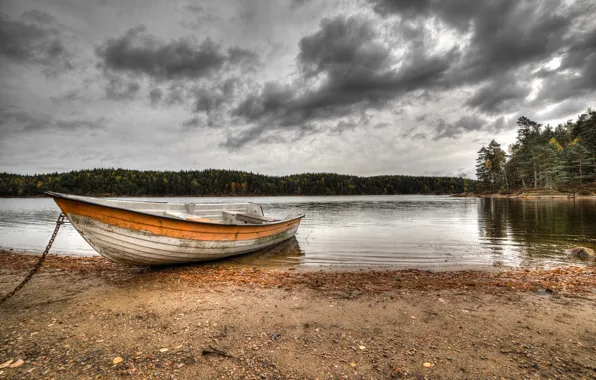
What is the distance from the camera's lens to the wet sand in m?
3.39

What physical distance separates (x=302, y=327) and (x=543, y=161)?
8766 centimetres

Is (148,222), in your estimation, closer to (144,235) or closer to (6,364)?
(144,235)

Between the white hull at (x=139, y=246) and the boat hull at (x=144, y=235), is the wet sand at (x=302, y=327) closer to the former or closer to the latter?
the white hull at (x=139, y=246)

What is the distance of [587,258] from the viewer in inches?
400

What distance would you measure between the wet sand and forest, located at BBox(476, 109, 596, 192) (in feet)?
250

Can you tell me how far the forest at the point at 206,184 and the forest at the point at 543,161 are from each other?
2373 cm

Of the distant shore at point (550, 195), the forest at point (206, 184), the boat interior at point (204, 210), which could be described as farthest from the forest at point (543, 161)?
the boat interior at point (204, 210)

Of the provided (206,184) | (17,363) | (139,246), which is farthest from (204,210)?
(206,184)

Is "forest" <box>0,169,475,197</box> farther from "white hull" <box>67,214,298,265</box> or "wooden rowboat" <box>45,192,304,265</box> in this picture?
"white hull" <box>67,214,298,265</box>

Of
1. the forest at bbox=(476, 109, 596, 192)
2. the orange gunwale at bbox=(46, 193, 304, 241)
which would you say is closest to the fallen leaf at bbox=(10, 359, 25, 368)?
the orange gunwale at bbox=(46, 193, 304, 241)

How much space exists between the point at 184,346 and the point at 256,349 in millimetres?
1032

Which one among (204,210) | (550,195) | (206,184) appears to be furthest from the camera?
(206,184)

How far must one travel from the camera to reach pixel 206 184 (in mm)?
153250

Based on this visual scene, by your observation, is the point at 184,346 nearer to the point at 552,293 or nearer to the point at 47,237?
the point at 552,293
